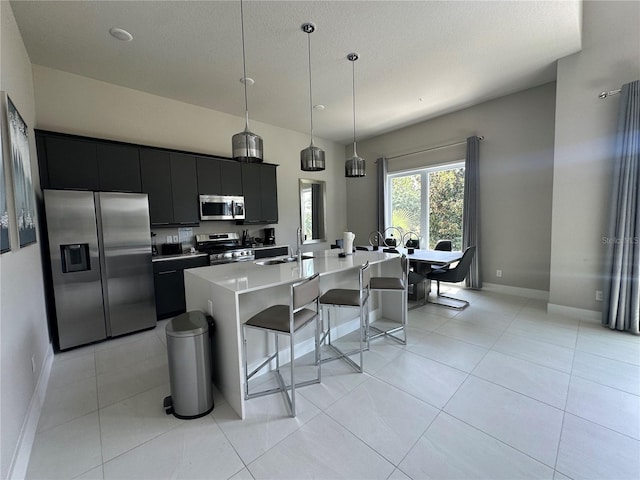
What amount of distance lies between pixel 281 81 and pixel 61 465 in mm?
4057

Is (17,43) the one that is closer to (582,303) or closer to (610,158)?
(610,158)

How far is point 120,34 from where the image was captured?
256 centimetres

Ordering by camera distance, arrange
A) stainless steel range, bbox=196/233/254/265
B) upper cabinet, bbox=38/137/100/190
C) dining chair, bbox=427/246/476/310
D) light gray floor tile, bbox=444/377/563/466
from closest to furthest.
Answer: light gray floor tile, bbox=444/377/563/466 < upper cabinet, bbox=38/137/100/190 < dining chair, bbox=427/246/476/310 < stainless steel range, bbox=196/233/254/265

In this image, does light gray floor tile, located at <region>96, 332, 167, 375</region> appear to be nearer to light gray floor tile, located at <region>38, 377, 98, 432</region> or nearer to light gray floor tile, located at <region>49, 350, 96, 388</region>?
light gray floor tile, located at <region>49, 350, 96, 388</region>

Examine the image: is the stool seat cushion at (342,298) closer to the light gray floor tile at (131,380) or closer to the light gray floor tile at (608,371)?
the light gray floor tile at (131,380)

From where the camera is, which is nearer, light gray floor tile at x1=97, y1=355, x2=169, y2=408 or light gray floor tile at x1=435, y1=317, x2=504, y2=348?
light gray floor tile at x1=97, y1=355, x2=169, y2=408

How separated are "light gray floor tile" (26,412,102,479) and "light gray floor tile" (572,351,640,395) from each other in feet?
11.8

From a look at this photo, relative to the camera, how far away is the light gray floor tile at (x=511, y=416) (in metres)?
1.60

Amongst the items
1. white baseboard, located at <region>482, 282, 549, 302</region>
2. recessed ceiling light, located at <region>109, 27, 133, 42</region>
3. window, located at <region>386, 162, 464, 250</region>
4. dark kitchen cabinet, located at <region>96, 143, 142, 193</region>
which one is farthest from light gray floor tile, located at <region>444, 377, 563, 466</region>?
recessed ceiling light, located at <region>109, 27, 133, 42</region>

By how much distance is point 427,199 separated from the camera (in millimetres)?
5445

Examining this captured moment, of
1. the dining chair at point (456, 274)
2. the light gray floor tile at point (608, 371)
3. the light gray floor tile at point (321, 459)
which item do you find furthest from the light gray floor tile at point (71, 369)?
the light gray floor tile at point (608, 371)

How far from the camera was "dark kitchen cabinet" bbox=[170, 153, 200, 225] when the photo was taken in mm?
3829

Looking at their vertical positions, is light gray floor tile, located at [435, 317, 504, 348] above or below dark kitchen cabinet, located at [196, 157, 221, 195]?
below

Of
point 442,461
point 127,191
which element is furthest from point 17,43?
point 442,461
